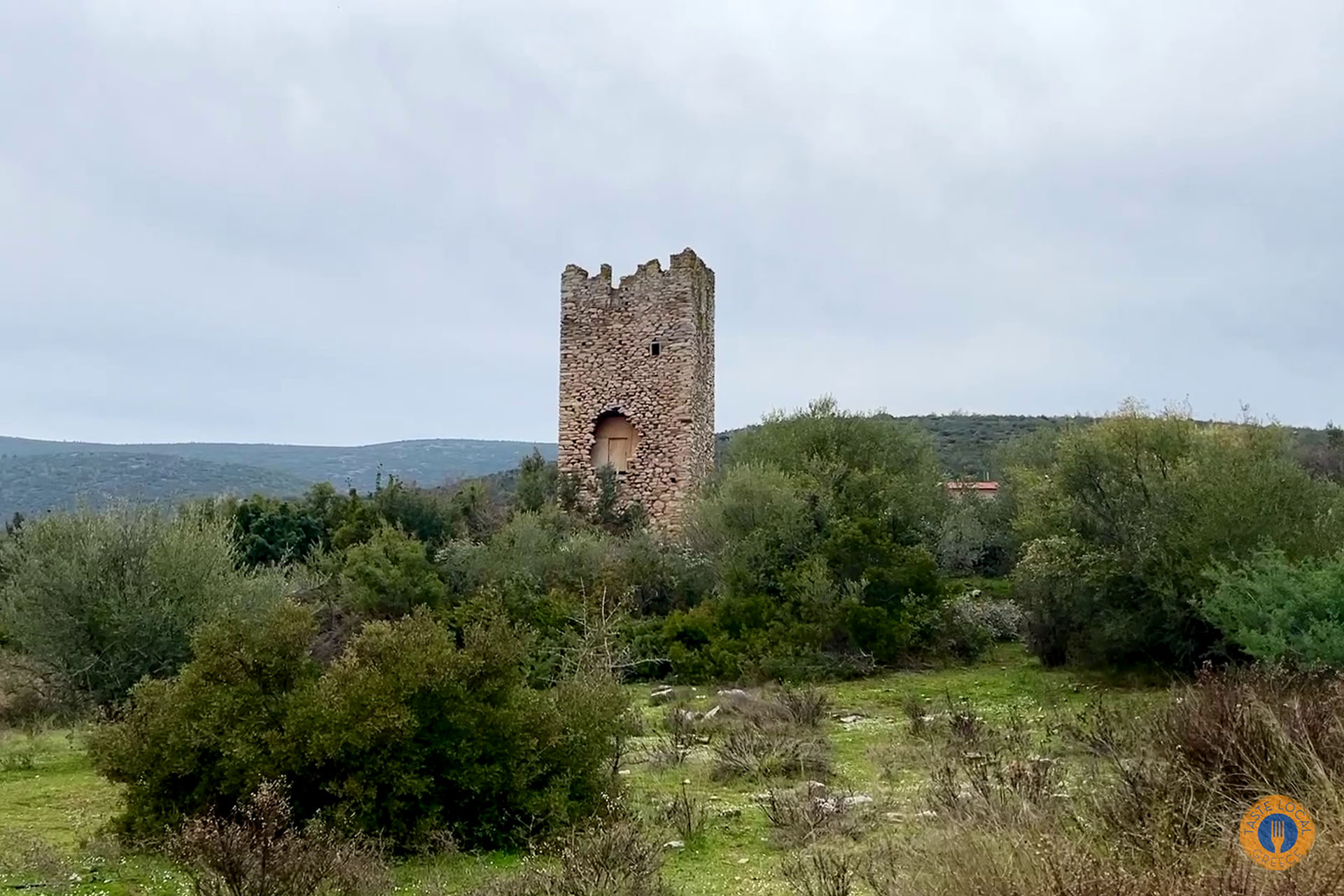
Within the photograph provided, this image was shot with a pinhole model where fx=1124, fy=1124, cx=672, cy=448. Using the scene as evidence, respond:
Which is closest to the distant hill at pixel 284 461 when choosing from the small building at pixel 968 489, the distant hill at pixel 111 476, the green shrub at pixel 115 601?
the distant hill at pixel 111 476

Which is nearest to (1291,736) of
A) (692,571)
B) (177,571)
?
(177,571)

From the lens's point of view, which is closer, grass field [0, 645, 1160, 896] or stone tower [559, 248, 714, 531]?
grass field [0, 645, 1160, 896]

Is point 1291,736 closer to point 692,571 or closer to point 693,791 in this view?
point 693,791

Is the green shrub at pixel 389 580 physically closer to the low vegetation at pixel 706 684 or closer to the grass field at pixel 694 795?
the low vegetation at pixel 706 684

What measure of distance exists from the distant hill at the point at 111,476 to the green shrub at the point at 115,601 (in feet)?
135

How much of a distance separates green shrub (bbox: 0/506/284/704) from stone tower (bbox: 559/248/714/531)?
10513 millimetres


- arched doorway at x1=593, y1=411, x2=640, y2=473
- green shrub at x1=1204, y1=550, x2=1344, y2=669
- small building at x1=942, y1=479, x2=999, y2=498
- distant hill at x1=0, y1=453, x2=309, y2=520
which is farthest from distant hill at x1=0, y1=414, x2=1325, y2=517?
Answer: green shrub at x1=1204, y1=550, x2=1344, y2=669

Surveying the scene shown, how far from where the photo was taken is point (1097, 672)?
15141mm

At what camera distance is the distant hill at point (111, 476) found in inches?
2203

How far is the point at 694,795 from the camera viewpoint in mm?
8633

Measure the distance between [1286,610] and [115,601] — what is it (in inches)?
490

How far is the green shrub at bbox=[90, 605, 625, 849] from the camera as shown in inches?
275

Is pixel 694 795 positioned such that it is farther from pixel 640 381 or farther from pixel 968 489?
pixel 968 489

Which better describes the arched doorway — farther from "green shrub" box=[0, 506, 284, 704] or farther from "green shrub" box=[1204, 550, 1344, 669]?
"green shrub" box=[1204, 550, 1344, 669]
